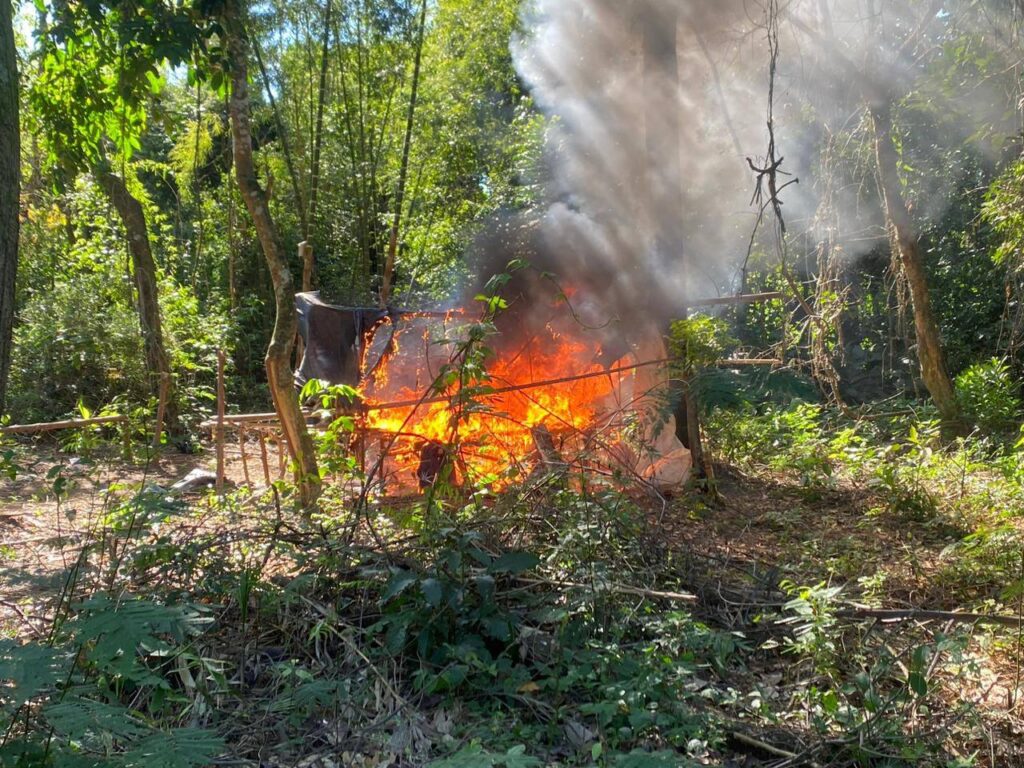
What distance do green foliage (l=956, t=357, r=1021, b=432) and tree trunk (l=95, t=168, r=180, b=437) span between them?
31.8 feet

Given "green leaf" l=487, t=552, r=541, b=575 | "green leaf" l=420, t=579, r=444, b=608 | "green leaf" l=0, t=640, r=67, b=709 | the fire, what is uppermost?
the fire

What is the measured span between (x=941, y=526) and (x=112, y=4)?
6.48 meters

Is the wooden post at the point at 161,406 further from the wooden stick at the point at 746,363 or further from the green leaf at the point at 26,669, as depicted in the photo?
the green leaf at the point at 26,669

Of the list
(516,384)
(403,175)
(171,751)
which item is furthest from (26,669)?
(403,175)

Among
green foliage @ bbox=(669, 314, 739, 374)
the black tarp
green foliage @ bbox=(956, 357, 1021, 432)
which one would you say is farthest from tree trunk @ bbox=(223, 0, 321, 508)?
green foliage @ bbox=(956, 357, 1021, 432)

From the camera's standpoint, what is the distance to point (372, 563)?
13.3 ft

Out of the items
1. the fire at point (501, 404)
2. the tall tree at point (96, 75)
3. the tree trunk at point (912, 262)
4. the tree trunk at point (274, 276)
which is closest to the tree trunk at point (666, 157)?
the fire at point (501, 404)

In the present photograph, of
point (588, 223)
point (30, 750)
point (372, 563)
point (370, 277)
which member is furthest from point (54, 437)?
point (30, 750)

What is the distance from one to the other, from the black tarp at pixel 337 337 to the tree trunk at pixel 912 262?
16.5 ft

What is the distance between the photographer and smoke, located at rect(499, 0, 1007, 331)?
7102 millimetres

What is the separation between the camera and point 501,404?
6375mm

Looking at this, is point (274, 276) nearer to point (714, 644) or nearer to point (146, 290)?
point (714, 644)

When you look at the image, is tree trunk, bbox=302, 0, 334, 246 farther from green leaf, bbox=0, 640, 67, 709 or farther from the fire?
green leaf, bbox=0, 640, 67, 709

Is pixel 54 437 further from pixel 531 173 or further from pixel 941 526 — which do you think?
pixel 941 526
